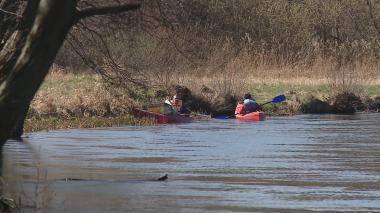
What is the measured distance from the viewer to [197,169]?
17.8 m

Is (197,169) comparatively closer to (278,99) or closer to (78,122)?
(78,122)

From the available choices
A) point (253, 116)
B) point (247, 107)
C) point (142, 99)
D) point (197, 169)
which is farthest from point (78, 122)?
point (197, 169)

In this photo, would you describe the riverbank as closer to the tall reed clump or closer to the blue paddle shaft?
the tall reed clump

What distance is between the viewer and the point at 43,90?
104ft

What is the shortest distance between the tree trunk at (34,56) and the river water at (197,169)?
1.75m

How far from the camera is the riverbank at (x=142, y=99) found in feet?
95.6

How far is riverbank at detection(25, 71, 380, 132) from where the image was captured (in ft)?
95.6

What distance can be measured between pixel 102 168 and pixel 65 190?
3.33m

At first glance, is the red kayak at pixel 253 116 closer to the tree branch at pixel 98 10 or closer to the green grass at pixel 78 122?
the green grass at pixel 78 122

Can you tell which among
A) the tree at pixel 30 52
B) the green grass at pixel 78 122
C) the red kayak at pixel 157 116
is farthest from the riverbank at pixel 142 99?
the tree at pixel 30 52

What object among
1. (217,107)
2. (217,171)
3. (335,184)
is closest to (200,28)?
(217,171)

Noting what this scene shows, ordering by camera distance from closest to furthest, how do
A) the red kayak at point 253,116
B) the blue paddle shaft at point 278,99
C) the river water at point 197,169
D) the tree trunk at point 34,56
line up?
the tree trunk at point 34,56
the river water at point 197,169
the red kayak at point 253,116
the blue paddle shaft at point 278,99

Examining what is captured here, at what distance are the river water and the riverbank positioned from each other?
159 centimetres

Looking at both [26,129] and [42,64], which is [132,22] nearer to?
[42,64]
